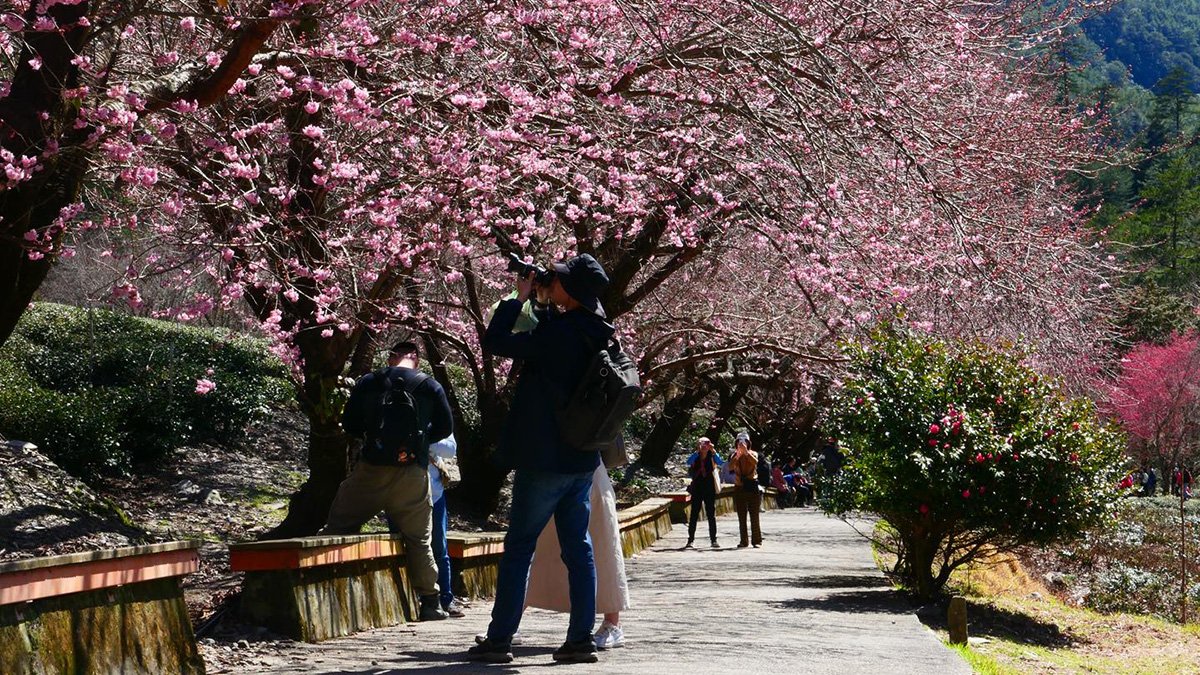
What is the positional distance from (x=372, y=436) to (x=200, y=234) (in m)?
3.30

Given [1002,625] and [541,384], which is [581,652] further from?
[1002,625]

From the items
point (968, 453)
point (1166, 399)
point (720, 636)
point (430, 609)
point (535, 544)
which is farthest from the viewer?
point (1166, 399)

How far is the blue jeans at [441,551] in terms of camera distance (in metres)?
9.33

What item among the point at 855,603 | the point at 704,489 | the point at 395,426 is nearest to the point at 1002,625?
the point at 855,603

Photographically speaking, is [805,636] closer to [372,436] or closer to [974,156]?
[372,436]

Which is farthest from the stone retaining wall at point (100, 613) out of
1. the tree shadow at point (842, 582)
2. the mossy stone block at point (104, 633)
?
the tree shadow at point (842, 582)

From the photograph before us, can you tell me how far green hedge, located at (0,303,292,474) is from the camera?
16.6 m

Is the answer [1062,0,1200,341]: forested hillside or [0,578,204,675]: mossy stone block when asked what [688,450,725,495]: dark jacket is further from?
[0,578,204,675]: mossy stone block

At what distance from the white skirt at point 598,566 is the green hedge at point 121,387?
7.49m

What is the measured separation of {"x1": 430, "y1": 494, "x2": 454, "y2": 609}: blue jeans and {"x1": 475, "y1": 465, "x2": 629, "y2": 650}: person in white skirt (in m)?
1.72

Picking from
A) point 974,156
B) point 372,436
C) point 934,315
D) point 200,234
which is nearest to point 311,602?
point 372,436

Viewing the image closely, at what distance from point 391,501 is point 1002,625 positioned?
6317 mm

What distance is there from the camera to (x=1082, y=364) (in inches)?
803

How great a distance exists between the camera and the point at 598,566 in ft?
24.3
